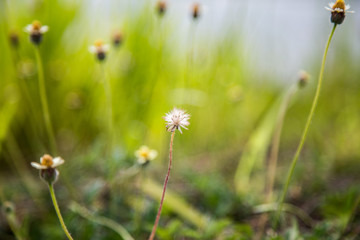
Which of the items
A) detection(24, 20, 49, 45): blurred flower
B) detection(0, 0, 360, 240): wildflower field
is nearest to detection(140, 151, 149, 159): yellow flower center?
detection(0, 0, 360, 240): wildflower field

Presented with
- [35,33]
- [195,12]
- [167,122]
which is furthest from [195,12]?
[35,33]

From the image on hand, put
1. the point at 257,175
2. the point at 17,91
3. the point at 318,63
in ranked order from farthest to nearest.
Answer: the point at 318,63 → the point at 17,91 → the point at 257,175

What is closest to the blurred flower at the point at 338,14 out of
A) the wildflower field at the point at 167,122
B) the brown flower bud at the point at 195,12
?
the wildflower field at the point at 167,122

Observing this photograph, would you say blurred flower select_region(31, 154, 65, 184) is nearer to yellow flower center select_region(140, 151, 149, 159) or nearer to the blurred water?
yellow flower center select_region(140, 151, 149, 159)

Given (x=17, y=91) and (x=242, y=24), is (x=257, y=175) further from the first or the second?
(x=17, y=91)

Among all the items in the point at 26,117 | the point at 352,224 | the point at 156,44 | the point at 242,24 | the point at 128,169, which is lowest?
the point at 352,224

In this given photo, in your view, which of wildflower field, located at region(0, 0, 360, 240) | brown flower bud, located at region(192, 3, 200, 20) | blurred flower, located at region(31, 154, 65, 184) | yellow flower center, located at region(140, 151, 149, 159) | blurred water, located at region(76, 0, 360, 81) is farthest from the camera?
blurred water, located at region(76, 0, 360, 81)

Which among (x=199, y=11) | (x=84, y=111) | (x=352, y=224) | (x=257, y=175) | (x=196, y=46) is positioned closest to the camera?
(x=352, y=224)

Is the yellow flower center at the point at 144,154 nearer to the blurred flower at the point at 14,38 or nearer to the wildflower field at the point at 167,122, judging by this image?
the wildflower field at the point at 167,122

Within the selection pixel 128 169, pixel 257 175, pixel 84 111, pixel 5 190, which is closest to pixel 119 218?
pixel 128 169
